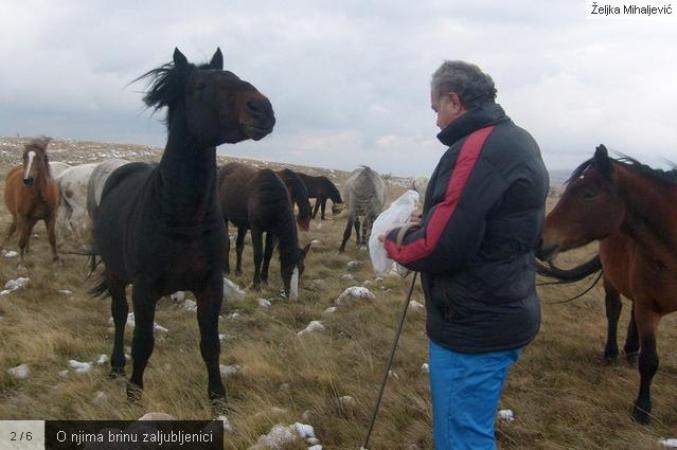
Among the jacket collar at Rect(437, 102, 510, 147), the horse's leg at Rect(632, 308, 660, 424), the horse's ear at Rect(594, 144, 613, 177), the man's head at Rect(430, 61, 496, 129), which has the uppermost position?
the man's head at Rect(430, 61, 496, 129)

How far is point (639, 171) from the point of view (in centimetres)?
437

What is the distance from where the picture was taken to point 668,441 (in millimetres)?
3707

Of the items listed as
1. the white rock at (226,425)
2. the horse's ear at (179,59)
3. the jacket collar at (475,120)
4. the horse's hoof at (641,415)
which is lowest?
the white rock at (226,425)

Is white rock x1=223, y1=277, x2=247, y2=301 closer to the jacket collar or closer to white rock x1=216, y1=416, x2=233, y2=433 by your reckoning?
white rock x1=216, y1=416, x2=233, y2=433

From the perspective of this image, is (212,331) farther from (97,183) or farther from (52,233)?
(52,233)

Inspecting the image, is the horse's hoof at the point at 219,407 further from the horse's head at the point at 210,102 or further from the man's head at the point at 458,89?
the man's head at the point at 458,89

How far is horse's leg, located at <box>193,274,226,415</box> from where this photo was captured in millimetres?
4289

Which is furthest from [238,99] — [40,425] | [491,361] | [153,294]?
[40,425]

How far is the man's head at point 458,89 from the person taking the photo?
2.46 metres

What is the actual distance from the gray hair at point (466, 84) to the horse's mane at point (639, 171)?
2100mm

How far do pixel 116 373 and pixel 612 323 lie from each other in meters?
5.26

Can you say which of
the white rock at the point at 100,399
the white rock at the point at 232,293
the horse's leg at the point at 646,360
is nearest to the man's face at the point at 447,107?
the horse's leg at the point at 646,360

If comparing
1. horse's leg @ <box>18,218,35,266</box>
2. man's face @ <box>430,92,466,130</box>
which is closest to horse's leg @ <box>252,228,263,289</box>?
horse's leg @ <box>18,218,35,266</box>

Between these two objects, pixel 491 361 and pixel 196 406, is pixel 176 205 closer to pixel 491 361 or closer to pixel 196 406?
pixel 196 406
